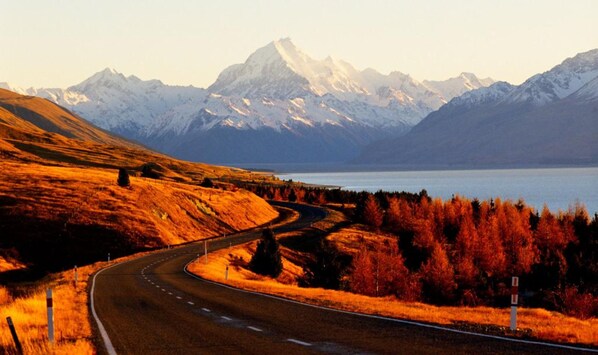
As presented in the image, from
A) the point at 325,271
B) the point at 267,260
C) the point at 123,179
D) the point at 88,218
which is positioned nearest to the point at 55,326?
the point at 267,260

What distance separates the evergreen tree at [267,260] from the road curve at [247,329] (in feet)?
81.4

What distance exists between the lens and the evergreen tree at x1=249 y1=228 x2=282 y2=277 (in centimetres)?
5994

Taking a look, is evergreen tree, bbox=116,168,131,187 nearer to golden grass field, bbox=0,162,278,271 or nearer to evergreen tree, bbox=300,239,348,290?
golden grass field, bbox=0,162,278,271

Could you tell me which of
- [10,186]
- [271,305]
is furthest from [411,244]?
[271,305]

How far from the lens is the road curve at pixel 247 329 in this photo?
16.7 metres

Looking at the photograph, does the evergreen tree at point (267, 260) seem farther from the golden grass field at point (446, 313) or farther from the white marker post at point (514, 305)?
the white marker post at point (514, 305)

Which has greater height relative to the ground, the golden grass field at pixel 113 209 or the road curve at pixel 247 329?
the road curve at pixel 247 329

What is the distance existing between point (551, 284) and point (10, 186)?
224 feet

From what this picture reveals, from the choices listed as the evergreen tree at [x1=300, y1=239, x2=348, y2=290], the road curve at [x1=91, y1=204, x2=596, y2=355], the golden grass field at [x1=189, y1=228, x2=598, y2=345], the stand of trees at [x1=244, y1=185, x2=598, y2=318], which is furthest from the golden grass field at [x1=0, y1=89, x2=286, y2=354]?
the stand of trees at [x1=244, y1=185, x2=598, y2=318]

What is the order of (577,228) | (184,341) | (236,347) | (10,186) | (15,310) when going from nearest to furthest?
(236,347), (184,341), (15,310), (10,186), (577,228)

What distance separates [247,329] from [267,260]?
39806 millimetres

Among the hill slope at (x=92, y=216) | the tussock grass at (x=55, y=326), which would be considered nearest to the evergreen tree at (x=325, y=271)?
the hill slope at (x=92, y=216)

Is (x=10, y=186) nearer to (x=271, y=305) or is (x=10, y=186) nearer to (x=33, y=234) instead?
(x=33, y=234)

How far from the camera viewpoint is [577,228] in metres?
96.9
